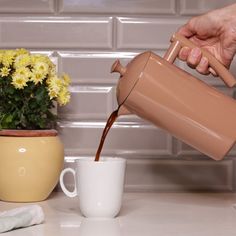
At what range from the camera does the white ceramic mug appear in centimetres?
102

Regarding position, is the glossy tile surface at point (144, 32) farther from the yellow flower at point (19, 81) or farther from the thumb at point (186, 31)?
the yellow flower at point (19, 81)

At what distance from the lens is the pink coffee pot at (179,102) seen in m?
1.00

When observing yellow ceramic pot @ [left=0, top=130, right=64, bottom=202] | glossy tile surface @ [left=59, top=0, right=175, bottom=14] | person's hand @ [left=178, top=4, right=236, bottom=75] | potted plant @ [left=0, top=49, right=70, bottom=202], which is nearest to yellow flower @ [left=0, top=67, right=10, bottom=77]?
potted plant @ [left=0, top=49, right=70, bottom=202]

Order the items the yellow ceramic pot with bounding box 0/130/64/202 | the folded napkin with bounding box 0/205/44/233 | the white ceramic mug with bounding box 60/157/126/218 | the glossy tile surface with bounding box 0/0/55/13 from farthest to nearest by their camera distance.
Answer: the glossy tile surface with bounding box 0/0/55/13 < the yellow ceramic pot with bounding box 0/130/64/202 < the white ceramic mug with bounding box 60/157/126/218 < the folded napkin with bounding box 0/205/44/233

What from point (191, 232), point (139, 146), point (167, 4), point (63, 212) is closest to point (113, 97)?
point (139, 146)

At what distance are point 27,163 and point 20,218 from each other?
0.78 ft

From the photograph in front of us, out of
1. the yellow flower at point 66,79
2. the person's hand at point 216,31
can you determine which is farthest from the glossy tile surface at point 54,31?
the person's hand at point 216,31

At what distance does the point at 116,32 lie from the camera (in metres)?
1.36

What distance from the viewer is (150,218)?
3.35 ft

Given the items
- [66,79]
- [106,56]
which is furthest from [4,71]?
[106,56]

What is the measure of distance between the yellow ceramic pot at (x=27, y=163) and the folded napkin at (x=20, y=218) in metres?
0.20

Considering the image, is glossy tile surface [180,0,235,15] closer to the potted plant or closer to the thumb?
the thumb

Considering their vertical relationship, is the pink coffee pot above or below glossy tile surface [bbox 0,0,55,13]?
below

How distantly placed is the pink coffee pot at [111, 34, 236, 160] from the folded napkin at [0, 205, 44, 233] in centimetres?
23
